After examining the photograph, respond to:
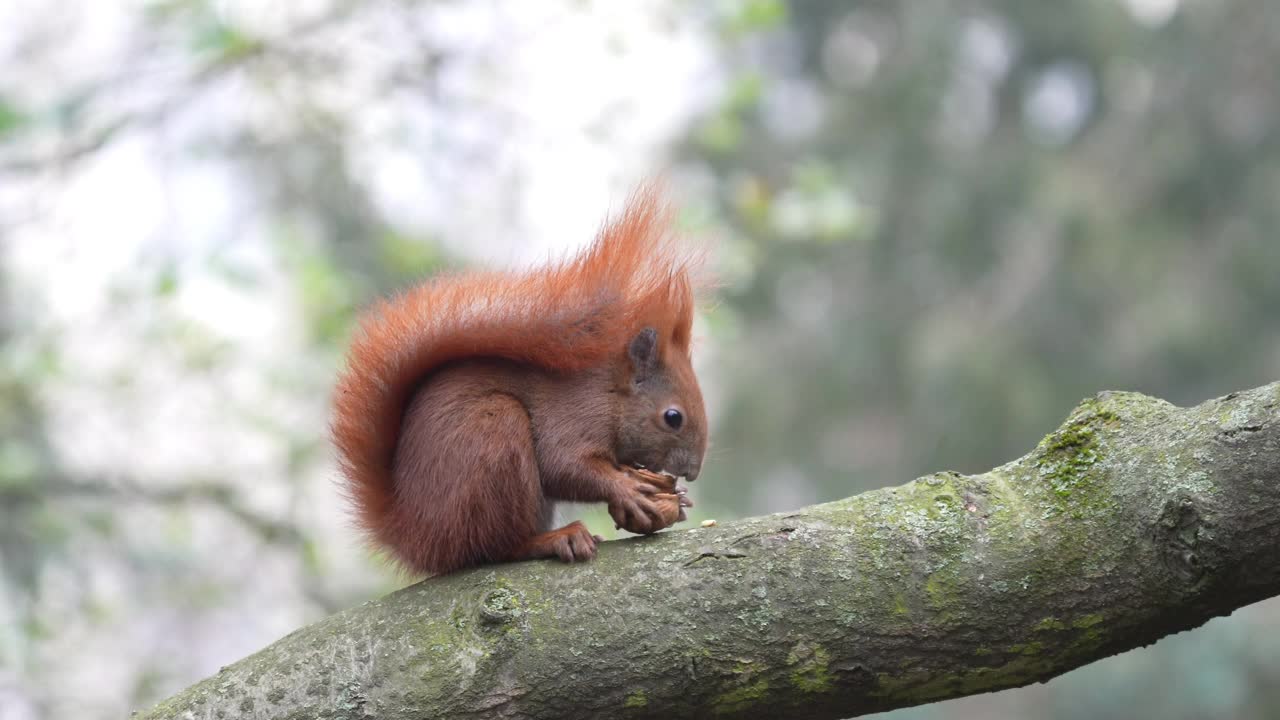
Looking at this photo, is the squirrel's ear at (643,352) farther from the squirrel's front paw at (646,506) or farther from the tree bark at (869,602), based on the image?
the tree bark at (869,602)

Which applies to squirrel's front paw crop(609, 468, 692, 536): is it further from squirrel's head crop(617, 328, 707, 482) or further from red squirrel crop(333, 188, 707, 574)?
squirrel's head crop(617, 328, 707, 482)

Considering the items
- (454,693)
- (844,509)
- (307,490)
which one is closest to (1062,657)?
(844,509)

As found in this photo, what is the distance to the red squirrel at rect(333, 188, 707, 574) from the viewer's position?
1.92 metres

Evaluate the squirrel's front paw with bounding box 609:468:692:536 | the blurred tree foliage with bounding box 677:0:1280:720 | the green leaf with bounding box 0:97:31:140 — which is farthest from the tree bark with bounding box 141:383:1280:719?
the blurred tree foliage with bounding box 677:0:1280:720

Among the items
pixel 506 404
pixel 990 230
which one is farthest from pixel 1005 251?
pixel 506 404

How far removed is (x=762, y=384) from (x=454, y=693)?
779 centimetres

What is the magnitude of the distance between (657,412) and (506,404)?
329 millimetres

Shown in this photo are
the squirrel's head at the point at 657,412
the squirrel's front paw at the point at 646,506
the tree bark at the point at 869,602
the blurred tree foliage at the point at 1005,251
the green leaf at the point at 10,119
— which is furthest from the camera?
the blurred tree foliage at the point at 1005,251

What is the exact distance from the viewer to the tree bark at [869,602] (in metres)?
1.43

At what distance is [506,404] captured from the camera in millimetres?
1972

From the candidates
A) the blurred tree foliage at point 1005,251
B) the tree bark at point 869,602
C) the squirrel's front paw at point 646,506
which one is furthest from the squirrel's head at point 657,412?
the blurred tree foliage at point 1005,251

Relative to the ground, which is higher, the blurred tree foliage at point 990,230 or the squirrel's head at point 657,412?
the blurred tree foliage at point 990,230

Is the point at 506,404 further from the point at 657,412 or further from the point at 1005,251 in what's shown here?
the point at 1005,251

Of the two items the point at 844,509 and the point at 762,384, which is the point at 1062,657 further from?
the point at 762,384
